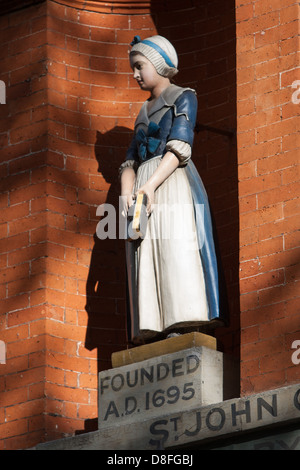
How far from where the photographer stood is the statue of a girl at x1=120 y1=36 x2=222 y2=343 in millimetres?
8820

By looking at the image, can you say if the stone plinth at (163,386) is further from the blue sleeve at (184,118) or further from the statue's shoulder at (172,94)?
the statue's shoulder at (172,94)

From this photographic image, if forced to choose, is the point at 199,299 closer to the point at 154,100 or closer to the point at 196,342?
the point at 196,342

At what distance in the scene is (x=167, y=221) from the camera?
8.99m

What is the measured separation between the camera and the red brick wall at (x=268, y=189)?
27.9 feet

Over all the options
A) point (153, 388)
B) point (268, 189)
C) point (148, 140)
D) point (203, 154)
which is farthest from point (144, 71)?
point (153, 388)

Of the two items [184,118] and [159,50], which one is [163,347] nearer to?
[184,118]

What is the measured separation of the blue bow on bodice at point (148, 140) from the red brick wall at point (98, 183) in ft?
1.81

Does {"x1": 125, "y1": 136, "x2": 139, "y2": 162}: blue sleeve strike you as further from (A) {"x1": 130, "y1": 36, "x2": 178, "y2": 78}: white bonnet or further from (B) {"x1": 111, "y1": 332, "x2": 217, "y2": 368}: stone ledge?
(B) {"x1": 111, "y1": 332, "x2": 217, "y2": 368}: stone ledge

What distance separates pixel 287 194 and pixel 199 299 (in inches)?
33.3

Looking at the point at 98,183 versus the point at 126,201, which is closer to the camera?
the point at 126,201

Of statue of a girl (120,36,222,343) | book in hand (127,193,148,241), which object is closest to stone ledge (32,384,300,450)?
statue of a girl (120,36,222,343)

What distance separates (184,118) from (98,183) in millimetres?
1270

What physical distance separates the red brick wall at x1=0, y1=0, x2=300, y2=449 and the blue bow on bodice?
55 cm
